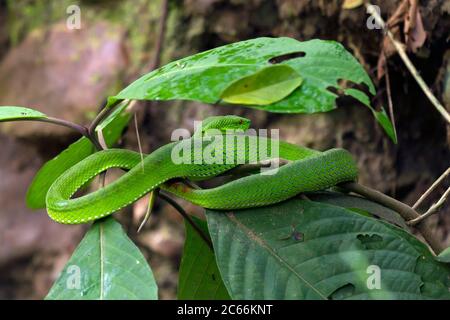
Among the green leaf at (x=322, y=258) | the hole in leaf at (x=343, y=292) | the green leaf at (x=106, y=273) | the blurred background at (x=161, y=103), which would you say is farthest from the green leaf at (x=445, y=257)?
the blurred background at (x=161, y=103)

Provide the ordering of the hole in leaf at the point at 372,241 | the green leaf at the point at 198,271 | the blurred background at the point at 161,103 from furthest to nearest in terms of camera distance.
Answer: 1. the blurred background at the point at 161,103
2. the green leaf at the point at 198,271
3. the hole in leaf at the point at 372,241

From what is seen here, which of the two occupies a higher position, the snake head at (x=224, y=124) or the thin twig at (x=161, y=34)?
the thin twig at (x=161, y=34)

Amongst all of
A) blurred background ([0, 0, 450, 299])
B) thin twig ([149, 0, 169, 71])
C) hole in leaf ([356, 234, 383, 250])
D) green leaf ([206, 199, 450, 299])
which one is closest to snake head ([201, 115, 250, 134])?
green leaf ([206, 199, 450, 299])

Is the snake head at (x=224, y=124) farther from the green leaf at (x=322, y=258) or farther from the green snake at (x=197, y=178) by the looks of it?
the green leaf at (x=322, y=258)

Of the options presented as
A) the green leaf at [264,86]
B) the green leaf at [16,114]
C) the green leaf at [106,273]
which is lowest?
the green leaf at [106,273]

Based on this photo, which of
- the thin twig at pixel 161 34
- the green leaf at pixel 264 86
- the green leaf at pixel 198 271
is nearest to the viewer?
the green leaf at pixel 264 86
